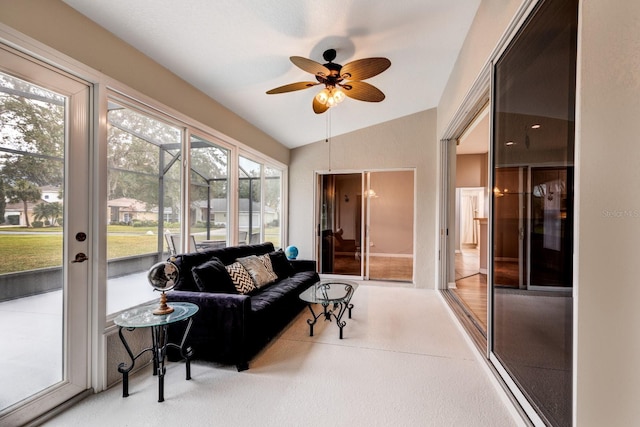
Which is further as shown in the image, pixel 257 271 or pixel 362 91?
pixel 257 271

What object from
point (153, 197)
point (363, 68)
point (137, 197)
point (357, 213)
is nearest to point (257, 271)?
point (153, 197)

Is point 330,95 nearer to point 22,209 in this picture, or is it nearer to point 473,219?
point 22,209

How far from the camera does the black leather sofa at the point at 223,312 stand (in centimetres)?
241

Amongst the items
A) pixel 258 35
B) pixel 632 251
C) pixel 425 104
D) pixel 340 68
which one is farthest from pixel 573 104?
pixel 425 104

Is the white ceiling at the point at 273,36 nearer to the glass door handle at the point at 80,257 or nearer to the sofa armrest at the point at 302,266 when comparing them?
the glass door handle at the point at 80,257

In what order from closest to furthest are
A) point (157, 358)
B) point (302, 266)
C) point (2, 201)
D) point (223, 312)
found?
point (2, 201) < point (157, 358) < point (223, 312) < point (302, 266)

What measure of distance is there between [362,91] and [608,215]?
2.27 metres

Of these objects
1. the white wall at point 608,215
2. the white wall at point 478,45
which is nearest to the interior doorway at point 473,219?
the white wall at point 478,45

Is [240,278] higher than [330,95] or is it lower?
lower

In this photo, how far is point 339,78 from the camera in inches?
106

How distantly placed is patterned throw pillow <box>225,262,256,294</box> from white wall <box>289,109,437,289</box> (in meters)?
2.63

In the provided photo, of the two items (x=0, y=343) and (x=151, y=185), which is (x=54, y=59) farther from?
(x=0, y=343)

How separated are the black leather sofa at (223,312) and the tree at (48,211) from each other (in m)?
0.96

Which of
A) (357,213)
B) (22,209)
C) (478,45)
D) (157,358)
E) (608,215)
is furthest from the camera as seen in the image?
(357,213)
